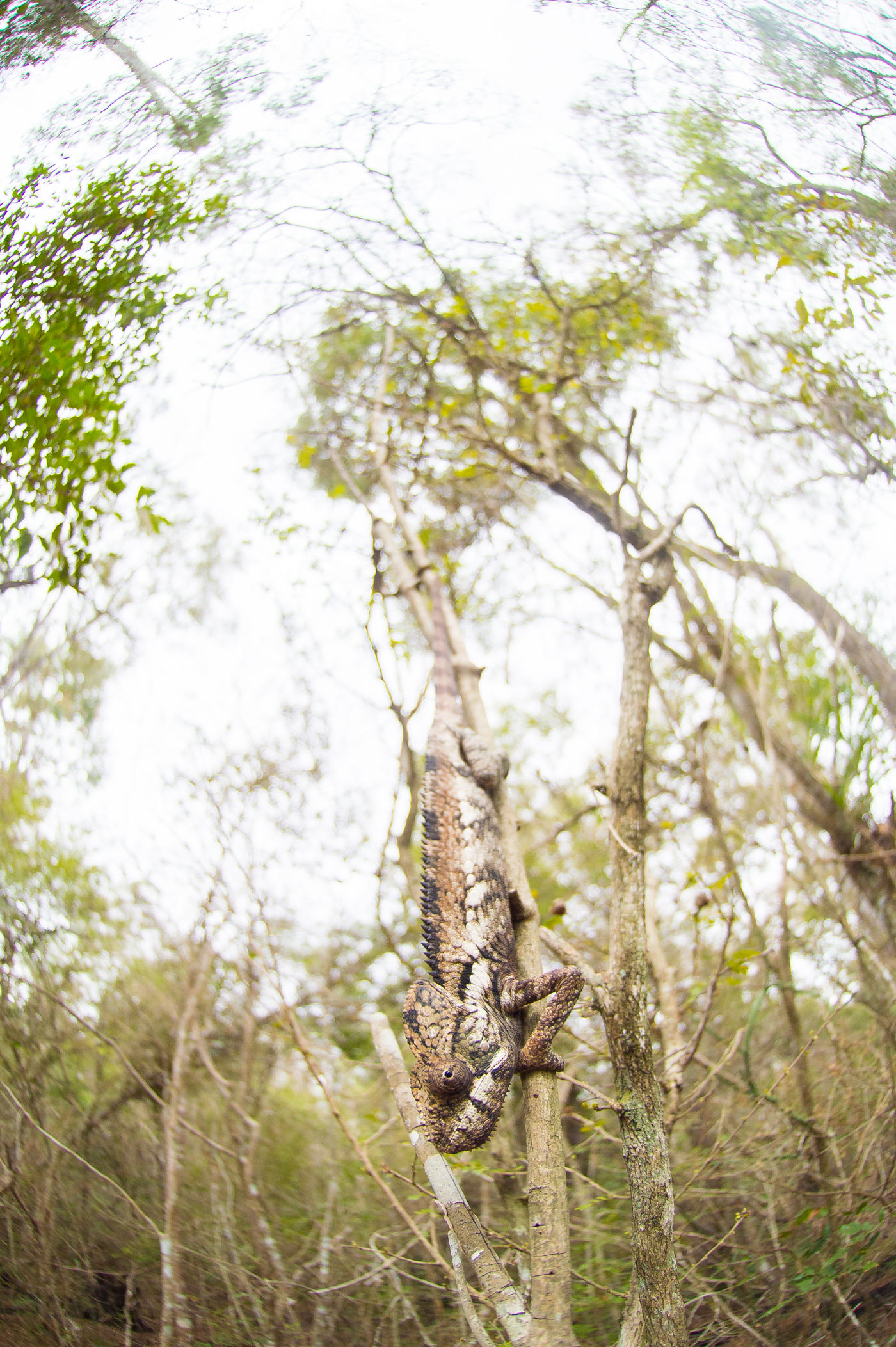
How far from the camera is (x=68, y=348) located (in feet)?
13.9

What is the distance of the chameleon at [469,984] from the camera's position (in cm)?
299

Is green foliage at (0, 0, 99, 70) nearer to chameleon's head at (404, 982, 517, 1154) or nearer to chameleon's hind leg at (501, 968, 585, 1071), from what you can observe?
chameleon's head at (404, 982, 517, 1154)

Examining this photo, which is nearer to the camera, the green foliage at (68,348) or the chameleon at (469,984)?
the chameleon at (469,984)

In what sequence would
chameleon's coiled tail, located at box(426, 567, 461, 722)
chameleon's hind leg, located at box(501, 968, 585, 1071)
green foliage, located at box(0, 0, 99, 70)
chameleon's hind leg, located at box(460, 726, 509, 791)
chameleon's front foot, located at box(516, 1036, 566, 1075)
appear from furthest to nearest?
chameleon's coiled tail, located at box(426, 567, 461, 722), chameleon's hind leg, located at box(460, 726, 509, 791), green foliage, located at box(0, 0, 99, 70), chameleon's hind leg, located at box(501, 968, 585, 1071), chameleon's front foot, located at box(516, 1036, 566, 1075)

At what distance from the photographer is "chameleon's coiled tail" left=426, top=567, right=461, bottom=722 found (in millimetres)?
5105

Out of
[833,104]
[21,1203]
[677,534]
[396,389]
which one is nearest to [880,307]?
[833,104]

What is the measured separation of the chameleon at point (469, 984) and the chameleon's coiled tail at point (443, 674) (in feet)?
1.84

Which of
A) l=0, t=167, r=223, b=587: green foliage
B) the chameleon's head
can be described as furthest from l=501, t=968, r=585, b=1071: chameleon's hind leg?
l=0, t=167, r=223, b=587: green foliage

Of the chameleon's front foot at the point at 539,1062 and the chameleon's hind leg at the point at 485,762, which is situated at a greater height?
the chameleon's hind leg at the point at 485,762

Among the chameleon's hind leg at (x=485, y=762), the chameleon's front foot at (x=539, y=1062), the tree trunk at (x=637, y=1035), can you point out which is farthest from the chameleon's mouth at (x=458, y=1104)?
the chameleon's hind leg at (x=485, y=762)

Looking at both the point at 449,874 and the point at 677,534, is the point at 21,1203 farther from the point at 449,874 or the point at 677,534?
the point at 677,534

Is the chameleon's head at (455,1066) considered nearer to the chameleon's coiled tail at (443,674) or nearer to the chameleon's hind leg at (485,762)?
the chameleon's hind leg at (485,762)

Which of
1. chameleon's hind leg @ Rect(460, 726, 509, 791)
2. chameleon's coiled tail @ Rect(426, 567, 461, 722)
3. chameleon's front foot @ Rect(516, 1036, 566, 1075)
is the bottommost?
chameleon's front foot @ Rect(516, 1036, 566, 1075)

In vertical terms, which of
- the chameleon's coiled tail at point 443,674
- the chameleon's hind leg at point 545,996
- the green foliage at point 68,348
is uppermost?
the green foliage at point 68,348
